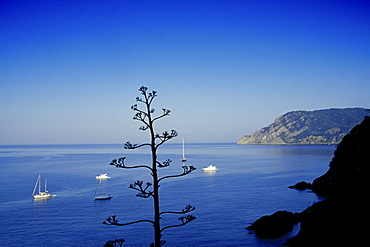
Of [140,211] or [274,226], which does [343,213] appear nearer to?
[274,226]

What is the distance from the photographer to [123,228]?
38.2 metres

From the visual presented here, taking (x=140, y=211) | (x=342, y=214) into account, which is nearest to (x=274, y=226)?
(x=342, y=214)

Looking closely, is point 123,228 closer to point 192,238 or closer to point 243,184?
point 192,238

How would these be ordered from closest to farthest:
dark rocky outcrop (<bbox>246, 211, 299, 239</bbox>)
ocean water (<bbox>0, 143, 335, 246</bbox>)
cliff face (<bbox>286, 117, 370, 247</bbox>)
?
cliff face (<bbox>286, 117, 370, 247</bbox>)
ocean water (<bbox>0, 143, 335, 246</bbox>)
dark rocky outcrop (<bbox>246, 211, 299, 239</bbox>)

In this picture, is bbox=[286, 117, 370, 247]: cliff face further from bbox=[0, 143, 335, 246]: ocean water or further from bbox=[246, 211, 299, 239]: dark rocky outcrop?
bbox=[0, 143, 335, 246]: ocean water

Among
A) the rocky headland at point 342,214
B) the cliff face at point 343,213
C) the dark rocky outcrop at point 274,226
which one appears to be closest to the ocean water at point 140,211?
the dark rocky outcrop at point 274,226

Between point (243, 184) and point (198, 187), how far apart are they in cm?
954

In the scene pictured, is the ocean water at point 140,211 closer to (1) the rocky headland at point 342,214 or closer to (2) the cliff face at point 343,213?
(1) the rocky headland at point 342,214

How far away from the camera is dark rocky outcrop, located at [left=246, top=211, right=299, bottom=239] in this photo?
3425 cm

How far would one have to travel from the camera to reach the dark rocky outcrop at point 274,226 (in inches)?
1348

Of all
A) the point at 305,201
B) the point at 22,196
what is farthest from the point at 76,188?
the point at 305,201

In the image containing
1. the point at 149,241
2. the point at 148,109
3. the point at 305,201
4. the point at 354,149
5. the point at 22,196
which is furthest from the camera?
the point at 22,196

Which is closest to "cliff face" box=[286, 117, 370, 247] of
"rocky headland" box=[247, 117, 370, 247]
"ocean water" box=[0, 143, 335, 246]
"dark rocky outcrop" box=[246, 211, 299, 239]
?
"rocky headland" box=[247, 117, 370, 247]

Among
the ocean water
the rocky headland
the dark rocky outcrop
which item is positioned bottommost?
the ocean water
